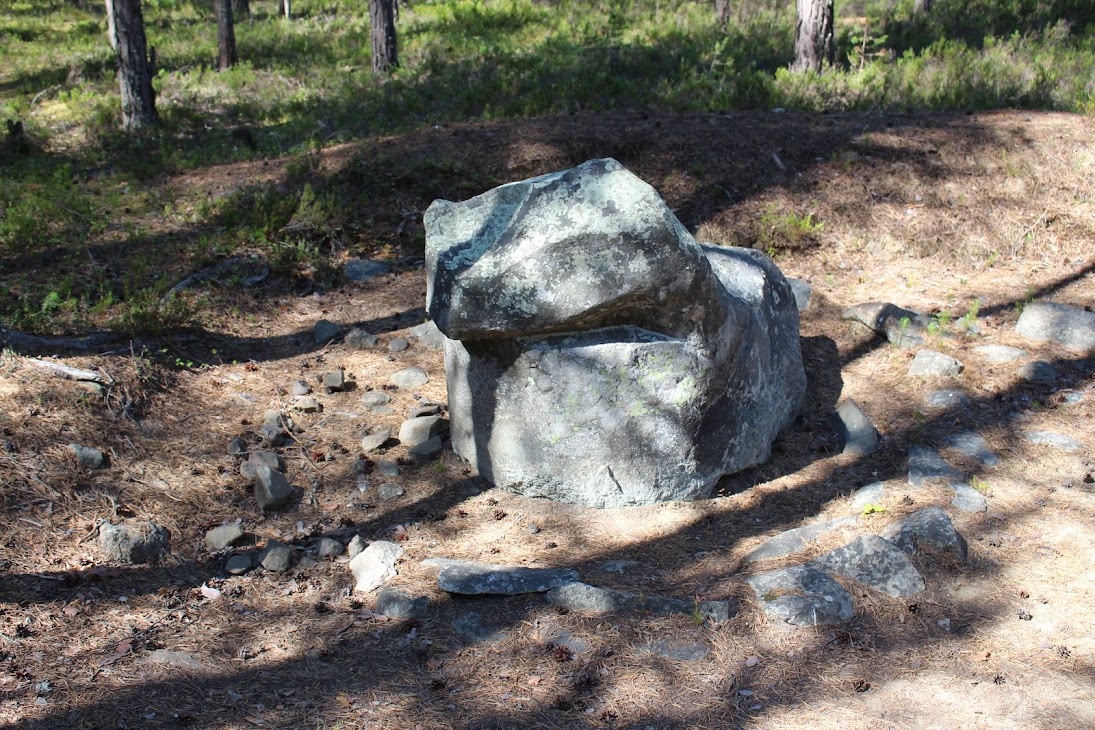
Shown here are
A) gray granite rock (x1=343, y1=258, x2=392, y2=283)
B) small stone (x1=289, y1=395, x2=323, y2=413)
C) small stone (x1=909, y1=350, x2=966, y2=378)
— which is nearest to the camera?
small stone (x1=289, y1=395, x2=323, y2=413)

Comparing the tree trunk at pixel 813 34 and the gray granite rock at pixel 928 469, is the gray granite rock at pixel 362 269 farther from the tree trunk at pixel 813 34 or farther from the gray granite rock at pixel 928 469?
the tree trunk at pixel 813 34

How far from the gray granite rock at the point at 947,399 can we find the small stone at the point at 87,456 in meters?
5.29

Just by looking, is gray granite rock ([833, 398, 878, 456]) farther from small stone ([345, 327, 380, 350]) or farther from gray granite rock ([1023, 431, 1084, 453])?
small stone ([345, 327, 380, 350])

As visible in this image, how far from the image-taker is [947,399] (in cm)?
628

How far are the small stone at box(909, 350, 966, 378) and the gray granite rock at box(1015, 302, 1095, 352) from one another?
3.22 ft

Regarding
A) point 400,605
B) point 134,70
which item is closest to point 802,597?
point 400,605

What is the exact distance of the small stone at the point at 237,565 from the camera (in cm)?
462

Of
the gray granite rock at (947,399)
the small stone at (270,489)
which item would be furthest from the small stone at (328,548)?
the gray granite rock at (947,399)

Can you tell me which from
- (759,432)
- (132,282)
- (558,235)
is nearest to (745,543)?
(759,432)

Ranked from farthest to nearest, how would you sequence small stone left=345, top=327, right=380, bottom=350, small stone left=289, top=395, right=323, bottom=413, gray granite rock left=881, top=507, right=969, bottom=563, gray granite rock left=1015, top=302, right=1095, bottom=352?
small stone left=345, top=327, right=380, bottom=350, gray granite rock left=1015, top=302, right=1095, bottom=352, small stone left=289, top=395, right=323, bottom=413, gray granite rock left=881, top=507, right=969, bottom=563

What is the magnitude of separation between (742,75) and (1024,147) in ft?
12.3

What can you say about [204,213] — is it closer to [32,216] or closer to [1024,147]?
[32,216]

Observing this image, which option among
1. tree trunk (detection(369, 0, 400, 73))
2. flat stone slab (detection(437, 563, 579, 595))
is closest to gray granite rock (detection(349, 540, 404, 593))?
flat stone slab (detection(437, 563, 579, 595))

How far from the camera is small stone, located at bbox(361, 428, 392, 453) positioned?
5.82 m
